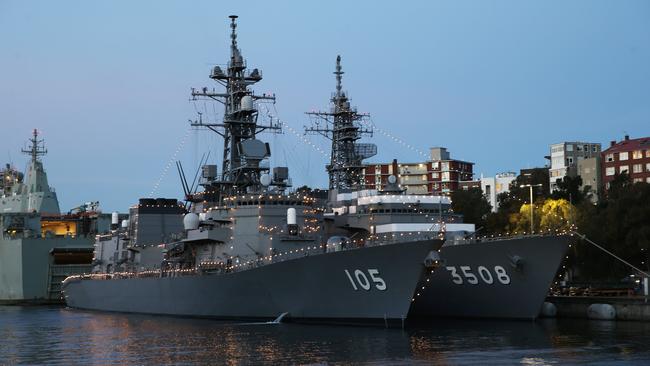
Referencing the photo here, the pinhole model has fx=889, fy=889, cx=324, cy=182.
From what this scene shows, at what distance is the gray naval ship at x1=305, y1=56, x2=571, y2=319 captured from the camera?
110 ft

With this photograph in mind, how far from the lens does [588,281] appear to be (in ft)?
156

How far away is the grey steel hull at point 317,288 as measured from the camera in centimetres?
2988

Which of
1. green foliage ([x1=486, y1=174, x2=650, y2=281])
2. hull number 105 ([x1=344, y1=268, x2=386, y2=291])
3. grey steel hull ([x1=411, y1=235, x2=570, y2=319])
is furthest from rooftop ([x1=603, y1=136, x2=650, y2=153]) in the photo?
hull number 105 ([x1=344, y1=268, x2=386, y2=291])

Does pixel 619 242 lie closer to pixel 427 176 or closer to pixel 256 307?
pixel 256 307

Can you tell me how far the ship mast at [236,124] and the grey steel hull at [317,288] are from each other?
6134 mm

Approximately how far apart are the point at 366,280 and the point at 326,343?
12.3 feet

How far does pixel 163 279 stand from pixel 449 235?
12742 millimetres

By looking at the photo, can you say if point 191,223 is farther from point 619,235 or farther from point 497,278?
point 619,235

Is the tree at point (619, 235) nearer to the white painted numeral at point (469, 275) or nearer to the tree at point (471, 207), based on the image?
the white painted numeral at point (469, 275)

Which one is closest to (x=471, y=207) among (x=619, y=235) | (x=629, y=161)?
(x=629, y=161)

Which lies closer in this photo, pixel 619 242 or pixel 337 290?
pixel 337 290

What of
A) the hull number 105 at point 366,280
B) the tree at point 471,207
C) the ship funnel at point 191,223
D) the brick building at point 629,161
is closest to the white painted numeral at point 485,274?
the hull number 105 at point 366,280

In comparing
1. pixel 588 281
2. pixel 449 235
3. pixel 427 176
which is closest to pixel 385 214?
pixel 449 235

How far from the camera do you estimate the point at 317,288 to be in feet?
104
